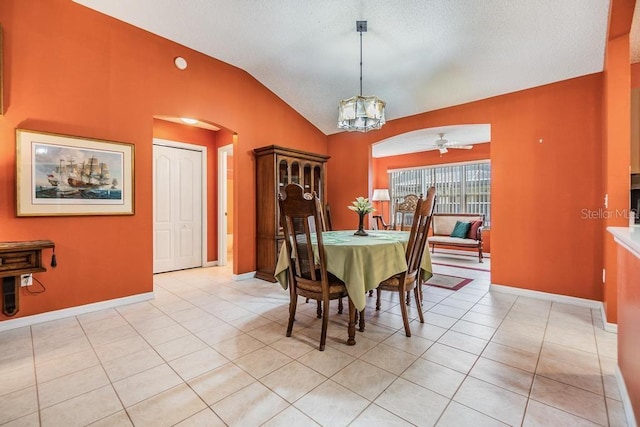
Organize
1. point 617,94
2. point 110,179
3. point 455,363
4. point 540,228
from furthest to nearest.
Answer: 1. point 540,228
2. point 110,179
3. point 617,94
4. point 455,363

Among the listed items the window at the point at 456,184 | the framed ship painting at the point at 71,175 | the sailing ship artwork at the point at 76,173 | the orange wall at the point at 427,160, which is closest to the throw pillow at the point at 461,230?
the orange wall at the point at 427,160

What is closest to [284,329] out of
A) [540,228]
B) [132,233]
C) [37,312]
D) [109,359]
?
[109,359]

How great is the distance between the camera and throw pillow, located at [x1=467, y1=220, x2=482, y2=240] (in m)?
5.89

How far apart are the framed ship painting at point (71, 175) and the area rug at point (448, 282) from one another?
13.0 feet

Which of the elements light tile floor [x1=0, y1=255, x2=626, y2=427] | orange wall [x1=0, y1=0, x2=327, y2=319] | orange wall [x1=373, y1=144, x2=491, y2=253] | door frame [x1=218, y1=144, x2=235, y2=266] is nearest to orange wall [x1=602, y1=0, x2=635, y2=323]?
light tile floor [x1=0, y1=255, x2=626, y2=427]

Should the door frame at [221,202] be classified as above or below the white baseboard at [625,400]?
above

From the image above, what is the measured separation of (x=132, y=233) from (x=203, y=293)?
1.09 meters

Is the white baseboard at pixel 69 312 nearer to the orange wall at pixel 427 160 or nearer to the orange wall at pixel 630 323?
the orange wall at pixel 630 323

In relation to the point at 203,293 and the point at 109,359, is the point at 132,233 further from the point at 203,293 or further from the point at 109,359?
the point at 109,359

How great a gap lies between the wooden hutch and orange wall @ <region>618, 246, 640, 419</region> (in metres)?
3.41

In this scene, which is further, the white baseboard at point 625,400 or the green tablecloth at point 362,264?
the green tablecloth at point 362,264

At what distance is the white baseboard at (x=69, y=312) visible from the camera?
8.54 ft

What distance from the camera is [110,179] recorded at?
313cm

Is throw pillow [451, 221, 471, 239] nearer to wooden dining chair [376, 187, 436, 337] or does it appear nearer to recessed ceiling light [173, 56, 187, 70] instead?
wooden dining chair [376, 187, 436, 337]
